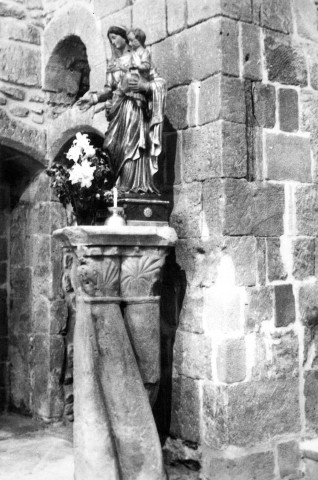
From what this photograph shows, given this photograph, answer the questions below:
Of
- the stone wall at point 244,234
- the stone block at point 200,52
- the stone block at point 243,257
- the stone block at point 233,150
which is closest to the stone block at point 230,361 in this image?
the stone wall at point 244,234

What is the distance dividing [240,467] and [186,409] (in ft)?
1.49

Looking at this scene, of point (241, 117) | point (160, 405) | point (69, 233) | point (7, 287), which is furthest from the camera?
point (7, 287)

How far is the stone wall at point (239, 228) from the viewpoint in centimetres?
382

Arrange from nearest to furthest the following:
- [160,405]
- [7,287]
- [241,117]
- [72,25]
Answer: [241,117], [160,405], [72,25], [7,287]

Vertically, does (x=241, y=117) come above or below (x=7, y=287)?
above

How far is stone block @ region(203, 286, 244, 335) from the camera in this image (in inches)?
150

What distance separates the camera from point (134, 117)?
152 inches

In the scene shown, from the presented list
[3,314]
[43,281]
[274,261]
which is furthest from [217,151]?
[3,314]

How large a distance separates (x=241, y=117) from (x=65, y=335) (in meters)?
2.26

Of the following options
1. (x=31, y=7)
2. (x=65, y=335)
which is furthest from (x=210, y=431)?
(x=31, y=7)

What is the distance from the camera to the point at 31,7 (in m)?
5.18

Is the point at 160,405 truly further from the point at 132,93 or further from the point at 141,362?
the point at 132,93

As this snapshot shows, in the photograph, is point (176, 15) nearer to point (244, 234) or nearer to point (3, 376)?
point (244, 234)

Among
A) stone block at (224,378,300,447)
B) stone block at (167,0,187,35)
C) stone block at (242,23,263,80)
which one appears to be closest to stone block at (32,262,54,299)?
stone block at (224,378,300,447)
